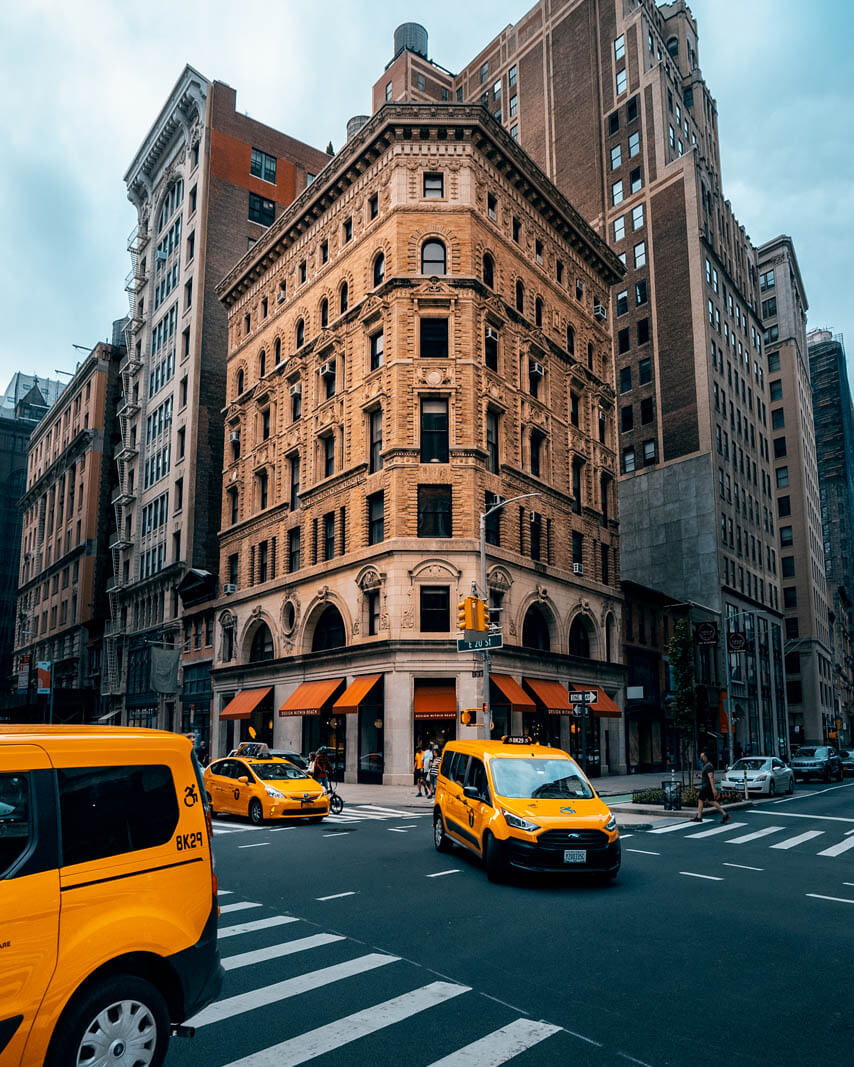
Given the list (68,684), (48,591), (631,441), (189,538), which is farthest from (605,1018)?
(48,591)

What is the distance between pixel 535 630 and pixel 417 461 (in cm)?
1023

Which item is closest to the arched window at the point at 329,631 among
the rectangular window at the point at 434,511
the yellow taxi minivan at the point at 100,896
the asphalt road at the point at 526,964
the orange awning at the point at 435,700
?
the orange awning at the point at 435,700

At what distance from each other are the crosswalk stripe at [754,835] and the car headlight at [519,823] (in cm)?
751

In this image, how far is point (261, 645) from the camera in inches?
1758

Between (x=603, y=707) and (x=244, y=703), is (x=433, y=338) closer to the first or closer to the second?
(x=603, y=707)

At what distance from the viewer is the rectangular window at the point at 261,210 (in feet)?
208

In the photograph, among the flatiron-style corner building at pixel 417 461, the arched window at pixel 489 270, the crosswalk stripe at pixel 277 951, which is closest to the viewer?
the crosswalk stripe at pixel 277 951

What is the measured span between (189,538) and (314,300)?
65.9ft

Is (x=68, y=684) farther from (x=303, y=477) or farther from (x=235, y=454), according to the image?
(x=303, y=477)

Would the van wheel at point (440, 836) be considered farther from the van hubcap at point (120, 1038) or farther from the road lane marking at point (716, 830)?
the van hubcap at point (120, 1038)

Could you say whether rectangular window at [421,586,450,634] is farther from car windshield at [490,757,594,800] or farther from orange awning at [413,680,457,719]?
car windshield at [490,757,594,800]

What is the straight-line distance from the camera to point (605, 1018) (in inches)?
264

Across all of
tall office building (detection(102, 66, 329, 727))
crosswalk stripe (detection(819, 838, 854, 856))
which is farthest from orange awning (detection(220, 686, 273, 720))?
crosswalk stripe (detection(819, 838, 854, 856))

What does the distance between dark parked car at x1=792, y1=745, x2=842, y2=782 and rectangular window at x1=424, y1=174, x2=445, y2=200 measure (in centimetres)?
3163
